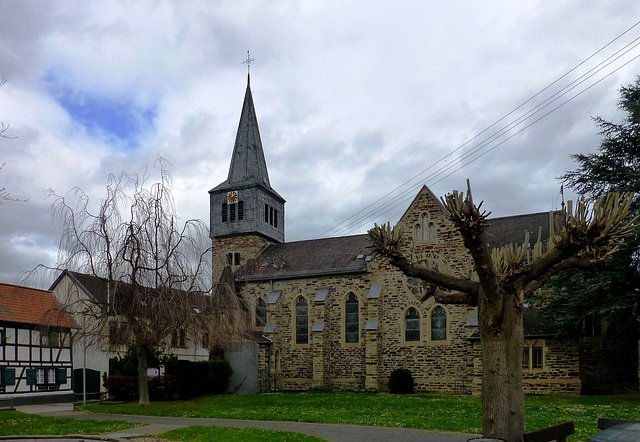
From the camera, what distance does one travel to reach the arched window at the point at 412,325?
31828 millimetres

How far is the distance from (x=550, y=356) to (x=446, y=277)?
754 inches

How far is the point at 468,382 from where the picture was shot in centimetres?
2991

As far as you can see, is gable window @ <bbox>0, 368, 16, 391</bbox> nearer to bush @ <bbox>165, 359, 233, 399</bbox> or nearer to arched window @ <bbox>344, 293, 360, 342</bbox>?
bush @ <bbox>165, 359, 233, 399</bbox>

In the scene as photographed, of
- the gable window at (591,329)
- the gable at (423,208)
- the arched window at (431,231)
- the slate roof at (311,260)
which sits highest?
the gable at (423,208)

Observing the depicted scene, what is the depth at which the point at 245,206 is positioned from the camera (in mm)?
42188

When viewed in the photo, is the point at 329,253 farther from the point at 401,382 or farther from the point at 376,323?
the point at 401,382

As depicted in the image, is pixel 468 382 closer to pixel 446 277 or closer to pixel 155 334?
pixel 155 334

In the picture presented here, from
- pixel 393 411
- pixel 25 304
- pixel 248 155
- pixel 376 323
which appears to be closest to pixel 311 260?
pixel 376 323

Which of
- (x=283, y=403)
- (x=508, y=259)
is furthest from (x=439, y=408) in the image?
(x=508, y=259)

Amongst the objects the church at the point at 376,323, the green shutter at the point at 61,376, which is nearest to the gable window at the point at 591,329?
the church at the point at 376,323

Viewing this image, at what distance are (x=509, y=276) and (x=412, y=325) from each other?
2224 centimetres

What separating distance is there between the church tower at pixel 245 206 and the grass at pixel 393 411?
16.2 metres

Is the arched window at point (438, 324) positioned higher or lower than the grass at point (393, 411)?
higher

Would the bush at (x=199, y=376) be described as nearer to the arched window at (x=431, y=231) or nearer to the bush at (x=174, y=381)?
the bush at (x=174, y=381)
